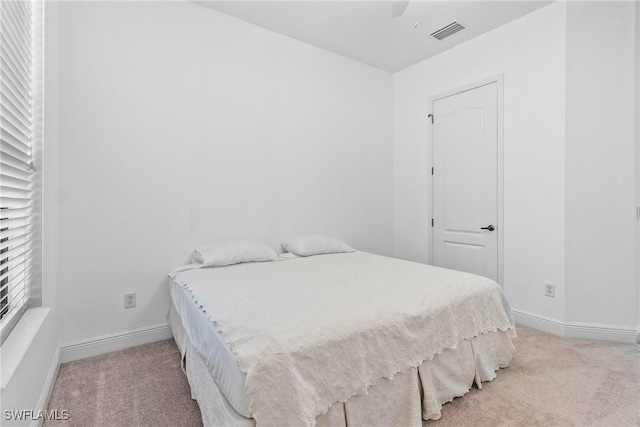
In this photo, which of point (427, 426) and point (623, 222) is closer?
point (427, 426)

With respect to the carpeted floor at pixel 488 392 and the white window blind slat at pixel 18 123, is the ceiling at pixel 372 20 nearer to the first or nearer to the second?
the white window blind slat at pixel 18 123

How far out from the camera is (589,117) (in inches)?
100

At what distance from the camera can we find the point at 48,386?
175cm

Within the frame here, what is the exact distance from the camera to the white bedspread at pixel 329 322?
1.16 metres

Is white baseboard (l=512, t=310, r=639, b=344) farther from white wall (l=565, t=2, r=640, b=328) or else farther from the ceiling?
the ceiling

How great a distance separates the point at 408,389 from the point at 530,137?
8.18 feet

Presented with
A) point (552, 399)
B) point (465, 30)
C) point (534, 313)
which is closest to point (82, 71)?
point (465, 30)

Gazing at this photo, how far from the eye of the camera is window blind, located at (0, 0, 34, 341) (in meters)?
A: 1.27

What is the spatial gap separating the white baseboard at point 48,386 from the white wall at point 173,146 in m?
0.19

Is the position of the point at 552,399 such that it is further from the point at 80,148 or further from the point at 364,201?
the point at 80,148

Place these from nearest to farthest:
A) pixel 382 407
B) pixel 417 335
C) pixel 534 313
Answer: pixel 382 407
pixel 417 335
pixel 534 313

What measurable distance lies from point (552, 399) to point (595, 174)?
1.81 meters

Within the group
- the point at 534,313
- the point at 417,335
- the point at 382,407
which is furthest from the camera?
the point at 534,313

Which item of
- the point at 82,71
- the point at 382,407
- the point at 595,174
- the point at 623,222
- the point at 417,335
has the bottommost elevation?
the point at 382,407
